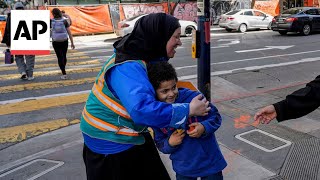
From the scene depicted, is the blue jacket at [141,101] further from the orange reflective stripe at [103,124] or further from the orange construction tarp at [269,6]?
the orange construction tarp at [269,6]

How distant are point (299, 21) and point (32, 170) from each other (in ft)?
57.5

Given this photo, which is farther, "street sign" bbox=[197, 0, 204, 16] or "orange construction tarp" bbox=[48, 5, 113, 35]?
"orange construction tarp" bbox=[48, 5, 113, 35]

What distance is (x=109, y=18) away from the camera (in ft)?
71.8

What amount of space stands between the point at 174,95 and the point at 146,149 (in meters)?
0.40

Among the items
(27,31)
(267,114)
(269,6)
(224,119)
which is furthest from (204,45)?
(269,6)

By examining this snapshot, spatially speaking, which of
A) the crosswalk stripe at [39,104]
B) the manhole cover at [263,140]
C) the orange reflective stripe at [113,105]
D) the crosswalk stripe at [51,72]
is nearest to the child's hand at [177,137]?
the orange reflective stripe at [113,105]

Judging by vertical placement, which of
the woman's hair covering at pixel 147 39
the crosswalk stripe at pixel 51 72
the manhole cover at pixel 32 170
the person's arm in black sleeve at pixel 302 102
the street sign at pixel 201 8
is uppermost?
the street sign at pixel 201 8

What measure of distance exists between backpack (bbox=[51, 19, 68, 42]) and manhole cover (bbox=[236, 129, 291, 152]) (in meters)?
5.73

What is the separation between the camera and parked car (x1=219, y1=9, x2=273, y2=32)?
69.4 ft

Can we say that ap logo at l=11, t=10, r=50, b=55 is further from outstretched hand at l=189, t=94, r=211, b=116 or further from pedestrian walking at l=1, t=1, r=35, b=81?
outstretched hand at l=189, t=94, r=211, b=116

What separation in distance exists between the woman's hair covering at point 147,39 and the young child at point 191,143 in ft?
0.55

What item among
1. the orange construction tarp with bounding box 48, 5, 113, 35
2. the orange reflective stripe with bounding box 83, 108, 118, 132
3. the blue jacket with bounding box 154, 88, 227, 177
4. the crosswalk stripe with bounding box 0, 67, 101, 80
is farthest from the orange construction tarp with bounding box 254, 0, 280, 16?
the orange reflective stripe with bounding box 83, 108, 118, 132

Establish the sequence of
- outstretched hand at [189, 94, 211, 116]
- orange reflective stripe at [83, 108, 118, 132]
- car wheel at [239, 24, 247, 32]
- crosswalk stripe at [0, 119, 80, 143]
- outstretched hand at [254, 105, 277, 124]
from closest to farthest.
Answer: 1. outstretched hand at [189, 94, 211, 116]
2. orange reflective stripe at [83, 108, 118, 132]
3. outstretched hand at [254, 105, 277, 124]
4. crosswalk stripe at [0, 119, 80, 143]
5. car wheel at [239, 24, 247, 32]

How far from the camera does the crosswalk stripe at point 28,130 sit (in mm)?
5444
